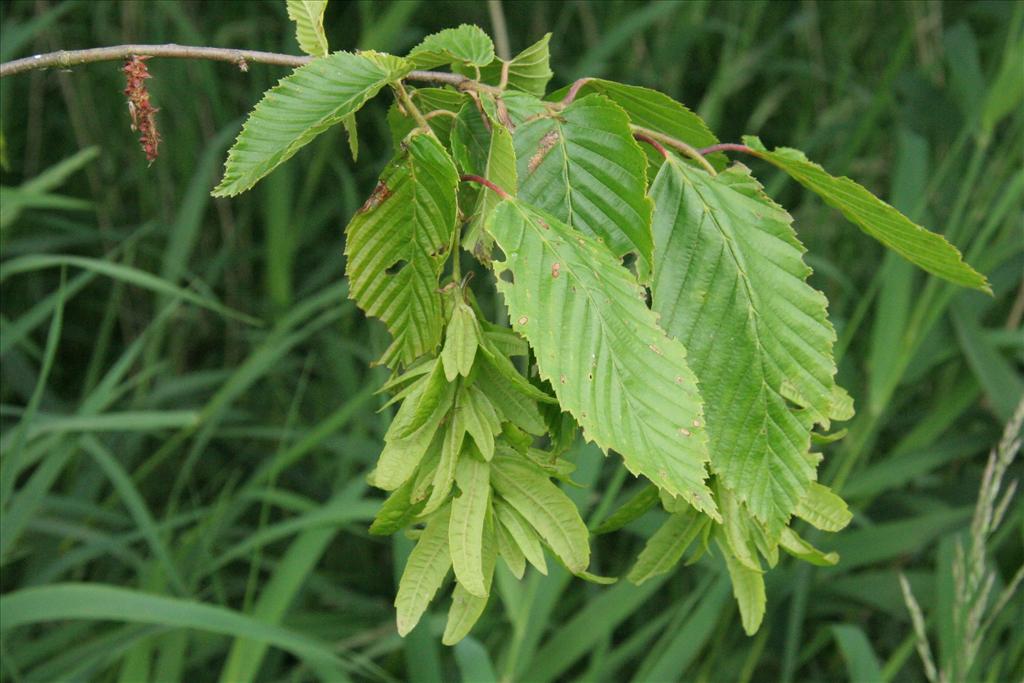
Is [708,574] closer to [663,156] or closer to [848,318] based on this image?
[848,318]

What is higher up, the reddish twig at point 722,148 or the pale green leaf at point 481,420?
the reddish twig at point 722,148

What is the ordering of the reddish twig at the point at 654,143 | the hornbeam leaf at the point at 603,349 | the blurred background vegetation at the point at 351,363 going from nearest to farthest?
the hornbeam leaf at the point at 603,349 → the reddish twig at the point at 654,143 → the blurred background vegetation at the point at 351,363

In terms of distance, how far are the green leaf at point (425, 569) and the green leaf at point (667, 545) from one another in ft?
0.44

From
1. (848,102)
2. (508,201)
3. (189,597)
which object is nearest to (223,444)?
(189,597)

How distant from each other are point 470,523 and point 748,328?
0.18 meters

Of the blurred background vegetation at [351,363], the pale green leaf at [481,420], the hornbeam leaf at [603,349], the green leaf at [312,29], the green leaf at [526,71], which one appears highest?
the green leaf at [312,29]

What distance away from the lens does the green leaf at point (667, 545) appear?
64cm

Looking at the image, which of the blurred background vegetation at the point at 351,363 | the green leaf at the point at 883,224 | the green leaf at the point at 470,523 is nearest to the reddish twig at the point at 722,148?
the green leaf at the point at 883,224

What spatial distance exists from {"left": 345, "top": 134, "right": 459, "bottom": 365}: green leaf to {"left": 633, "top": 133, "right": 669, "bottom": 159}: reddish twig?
4.8 inches

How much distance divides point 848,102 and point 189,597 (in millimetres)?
1487

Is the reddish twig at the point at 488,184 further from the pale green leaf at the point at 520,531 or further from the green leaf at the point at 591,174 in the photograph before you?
the pale green leaf at the point at 520,531

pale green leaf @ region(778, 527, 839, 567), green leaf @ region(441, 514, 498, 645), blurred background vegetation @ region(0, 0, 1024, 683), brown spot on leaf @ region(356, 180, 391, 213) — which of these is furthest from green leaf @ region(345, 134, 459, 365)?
blurred background vegetation @ region(0, 0, 1024, 683)

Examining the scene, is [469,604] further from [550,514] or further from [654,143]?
[654,143]

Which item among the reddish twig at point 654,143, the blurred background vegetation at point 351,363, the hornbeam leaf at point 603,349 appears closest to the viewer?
the hornbeam leaf at point 603,349
